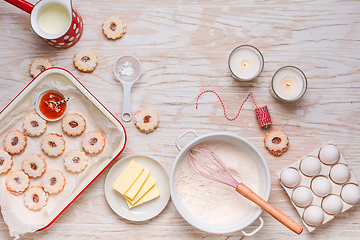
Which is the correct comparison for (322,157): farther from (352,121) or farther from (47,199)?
(47,199)

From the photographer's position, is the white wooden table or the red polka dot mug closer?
the red polka dot mug

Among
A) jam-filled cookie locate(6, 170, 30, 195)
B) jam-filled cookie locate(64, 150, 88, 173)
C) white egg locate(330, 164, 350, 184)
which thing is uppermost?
jam-filled cookie locate(64, 150, 88, 173)

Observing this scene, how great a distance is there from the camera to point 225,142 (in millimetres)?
1134

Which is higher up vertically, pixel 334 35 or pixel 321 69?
pixel 334 35

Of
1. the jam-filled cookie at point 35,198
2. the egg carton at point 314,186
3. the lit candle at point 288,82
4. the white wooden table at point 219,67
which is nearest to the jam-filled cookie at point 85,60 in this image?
the white wooden table at point 219,67

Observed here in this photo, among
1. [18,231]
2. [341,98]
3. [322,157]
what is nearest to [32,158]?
[18,231]

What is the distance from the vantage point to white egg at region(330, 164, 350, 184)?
44.0 inches

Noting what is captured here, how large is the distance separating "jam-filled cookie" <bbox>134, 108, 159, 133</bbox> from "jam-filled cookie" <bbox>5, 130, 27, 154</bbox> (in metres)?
0.46

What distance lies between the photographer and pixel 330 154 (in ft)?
3.68

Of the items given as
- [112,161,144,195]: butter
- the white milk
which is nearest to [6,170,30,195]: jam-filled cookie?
[112,161,144,195]: butter

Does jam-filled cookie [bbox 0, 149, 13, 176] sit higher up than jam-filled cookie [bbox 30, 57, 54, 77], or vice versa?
jam-filled cookie [bbox 30, 57, 54, 77]

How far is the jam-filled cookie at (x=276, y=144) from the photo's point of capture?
1.17 meters

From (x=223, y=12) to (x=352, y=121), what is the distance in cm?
72

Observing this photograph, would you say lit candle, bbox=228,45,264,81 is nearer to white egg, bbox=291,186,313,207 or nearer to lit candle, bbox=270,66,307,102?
lit candle, bbox=270,66,307,102
